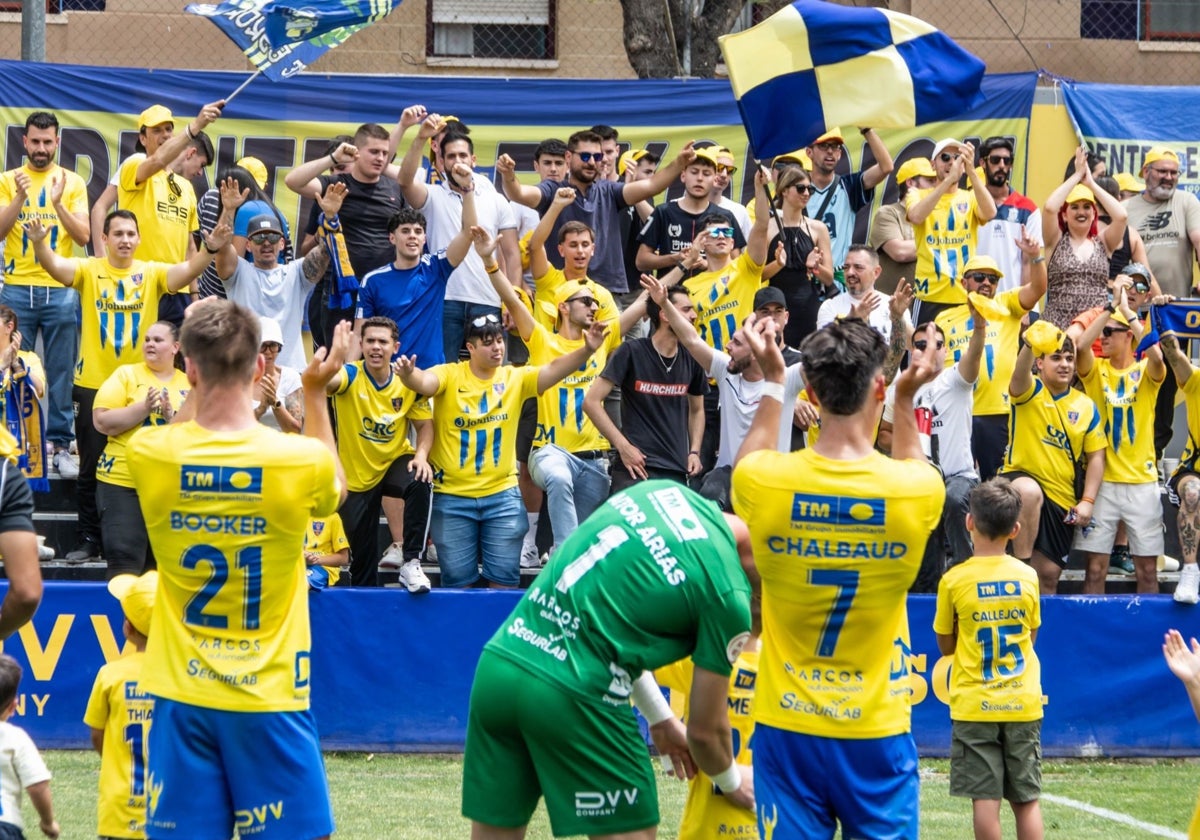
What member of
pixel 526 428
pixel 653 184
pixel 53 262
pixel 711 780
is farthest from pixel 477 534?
pixel 711 780

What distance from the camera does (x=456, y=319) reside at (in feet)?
40.1

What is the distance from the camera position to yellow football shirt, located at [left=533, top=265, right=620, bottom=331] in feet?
38.1

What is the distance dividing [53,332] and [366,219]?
258cm

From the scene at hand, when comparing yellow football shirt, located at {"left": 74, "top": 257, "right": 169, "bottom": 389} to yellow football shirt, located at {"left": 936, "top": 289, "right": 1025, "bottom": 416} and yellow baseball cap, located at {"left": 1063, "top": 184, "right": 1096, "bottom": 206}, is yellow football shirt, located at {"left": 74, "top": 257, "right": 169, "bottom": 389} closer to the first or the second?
yellow football shirt, located at {"left": 936, "top": 289, "right": 1025, "bottom": 416}

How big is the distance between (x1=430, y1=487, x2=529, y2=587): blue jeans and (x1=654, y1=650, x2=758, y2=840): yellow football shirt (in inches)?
189

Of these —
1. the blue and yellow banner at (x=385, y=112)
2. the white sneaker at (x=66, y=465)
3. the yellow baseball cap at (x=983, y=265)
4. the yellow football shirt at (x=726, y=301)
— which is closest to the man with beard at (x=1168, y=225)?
the blue and yellow banner at (x=385, y=112)

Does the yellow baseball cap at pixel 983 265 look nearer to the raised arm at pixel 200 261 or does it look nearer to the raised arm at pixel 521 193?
the raised arm at pixel 521 193

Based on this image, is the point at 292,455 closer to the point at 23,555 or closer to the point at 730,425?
the point at 23,555

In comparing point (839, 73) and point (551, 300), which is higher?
point (839, 73)

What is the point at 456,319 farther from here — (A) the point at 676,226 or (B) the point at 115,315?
(B) the point at 115,315

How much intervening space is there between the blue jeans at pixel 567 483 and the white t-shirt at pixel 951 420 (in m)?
2.09

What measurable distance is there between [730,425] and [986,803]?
4.05 m

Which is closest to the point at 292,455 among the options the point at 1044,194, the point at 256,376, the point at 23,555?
the point at 256,376

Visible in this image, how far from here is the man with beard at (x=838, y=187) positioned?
13.0 metres
